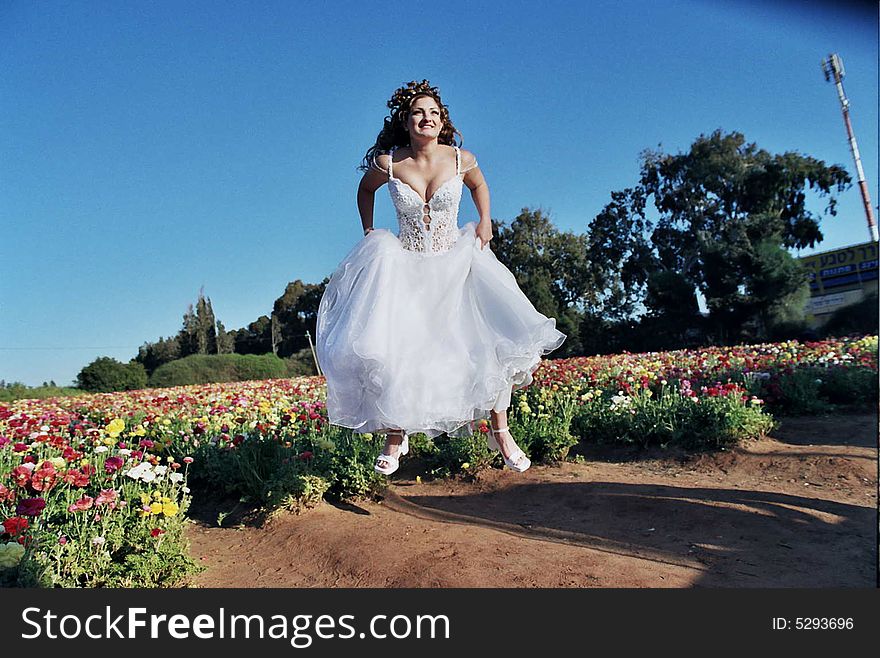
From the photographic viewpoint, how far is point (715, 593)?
237 centimetres

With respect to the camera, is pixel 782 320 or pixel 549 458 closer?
pixel 549 458

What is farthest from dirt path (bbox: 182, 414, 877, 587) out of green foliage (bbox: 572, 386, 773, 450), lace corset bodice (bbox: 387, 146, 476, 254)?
lace corset bodice (bbox: 387, 146, 476, 254)

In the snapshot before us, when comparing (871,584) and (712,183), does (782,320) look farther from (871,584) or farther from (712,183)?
(871,584)

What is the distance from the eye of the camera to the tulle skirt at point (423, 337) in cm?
274

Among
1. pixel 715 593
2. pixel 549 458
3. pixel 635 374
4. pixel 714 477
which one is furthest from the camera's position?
pixel 635 374

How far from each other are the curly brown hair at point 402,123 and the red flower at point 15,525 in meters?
2.30

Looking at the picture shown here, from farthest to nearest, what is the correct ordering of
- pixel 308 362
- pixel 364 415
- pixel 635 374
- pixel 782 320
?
1. pixel 782 320
2. pixel 308 362
3. pixel 635 374
4. pixel 364 415

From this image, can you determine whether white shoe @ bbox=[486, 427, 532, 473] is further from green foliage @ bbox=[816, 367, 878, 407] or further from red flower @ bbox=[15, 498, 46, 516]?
green foliage @ bbox=[816, 367, 878, 407]

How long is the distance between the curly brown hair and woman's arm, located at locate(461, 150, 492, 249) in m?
0.21

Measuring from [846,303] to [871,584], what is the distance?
47.8 feet

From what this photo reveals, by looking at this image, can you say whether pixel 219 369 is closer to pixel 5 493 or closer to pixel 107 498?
pixel 5 493

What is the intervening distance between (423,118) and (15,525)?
2.64 meters

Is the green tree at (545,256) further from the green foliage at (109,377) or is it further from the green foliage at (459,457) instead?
the green foliage at (109,377)

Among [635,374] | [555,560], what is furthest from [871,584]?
[635,374]
